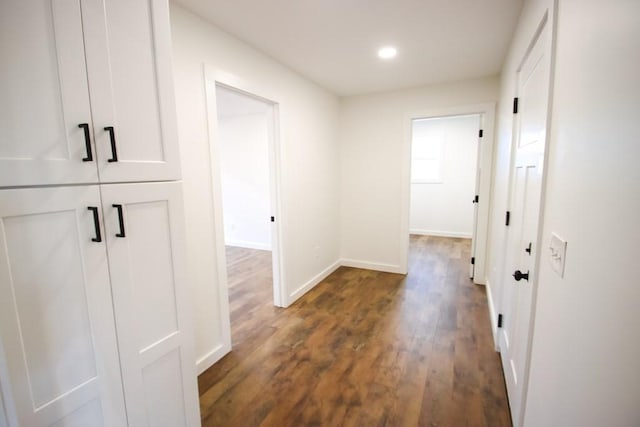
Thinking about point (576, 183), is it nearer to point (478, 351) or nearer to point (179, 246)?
point (179, 246)

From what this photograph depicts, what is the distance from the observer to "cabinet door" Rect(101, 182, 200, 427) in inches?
39.6

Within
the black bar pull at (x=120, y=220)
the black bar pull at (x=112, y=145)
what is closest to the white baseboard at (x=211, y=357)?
the black bar pull at (x=120, y=220)

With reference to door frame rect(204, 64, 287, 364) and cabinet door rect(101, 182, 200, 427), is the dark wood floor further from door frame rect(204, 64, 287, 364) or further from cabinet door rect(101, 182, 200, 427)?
cabinet door rect(101, 182, 200, 427)

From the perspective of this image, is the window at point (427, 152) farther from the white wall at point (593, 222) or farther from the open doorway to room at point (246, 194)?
the white wall at point (593, 222)

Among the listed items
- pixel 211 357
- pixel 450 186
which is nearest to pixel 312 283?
pixel 211 357

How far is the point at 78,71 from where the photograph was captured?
2.86 feet

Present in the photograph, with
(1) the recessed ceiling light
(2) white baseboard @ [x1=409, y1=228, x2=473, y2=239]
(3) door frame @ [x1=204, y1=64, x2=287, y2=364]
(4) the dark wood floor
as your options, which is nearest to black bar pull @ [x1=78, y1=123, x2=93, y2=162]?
(3) door frame @ [x1=204, y1=64, x2=287, y2=364]

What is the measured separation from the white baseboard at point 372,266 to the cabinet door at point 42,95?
3685 mm

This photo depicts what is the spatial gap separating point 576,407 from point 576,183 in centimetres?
63

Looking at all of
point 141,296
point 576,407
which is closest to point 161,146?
point 141,296

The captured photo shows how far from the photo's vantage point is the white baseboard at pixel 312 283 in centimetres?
317

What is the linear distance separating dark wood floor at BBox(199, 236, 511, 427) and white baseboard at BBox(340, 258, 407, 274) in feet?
1.54

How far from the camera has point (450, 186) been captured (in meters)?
6.14

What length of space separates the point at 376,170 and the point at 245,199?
2.69 metres
